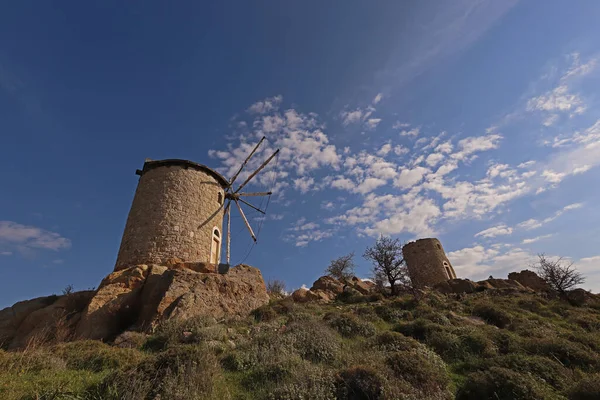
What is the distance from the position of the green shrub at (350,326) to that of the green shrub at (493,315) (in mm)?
5981

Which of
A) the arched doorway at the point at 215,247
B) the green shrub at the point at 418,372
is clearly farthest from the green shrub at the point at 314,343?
the arched doorway at the point at 215,247

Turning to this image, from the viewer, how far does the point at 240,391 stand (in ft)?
16.5

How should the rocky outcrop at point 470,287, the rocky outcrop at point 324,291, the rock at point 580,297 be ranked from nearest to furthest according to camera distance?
the rocky outcrop at point 324,291, the rock at point 580,297, the rocky outcrop at point 470,287

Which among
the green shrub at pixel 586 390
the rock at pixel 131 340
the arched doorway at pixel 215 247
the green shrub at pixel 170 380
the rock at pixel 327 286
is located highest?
the arched doorway at pixel 215 247

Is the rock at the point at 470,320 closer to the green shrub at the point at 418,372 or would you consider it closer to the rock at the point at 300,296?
the green shrub at the point at 418,372

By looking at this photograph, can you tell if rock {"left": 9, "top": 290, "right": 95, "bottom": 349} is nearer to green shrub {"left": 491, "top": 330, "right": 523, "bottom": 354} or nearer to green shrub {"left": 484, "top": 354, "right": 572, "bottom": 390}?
green shrub {"left": 484, "top": 354, "right": 572, "bottom": 390}

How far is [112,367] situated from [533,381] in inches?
333

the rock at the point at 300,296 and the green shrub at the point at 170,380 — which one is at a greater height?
the rock at the point at 300,296

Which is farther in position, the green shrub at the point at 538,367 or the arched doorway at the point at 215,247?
the arched doorway at the point at 215,247

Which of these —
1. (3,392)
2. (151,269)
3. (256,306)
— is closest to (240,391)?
(3,392)

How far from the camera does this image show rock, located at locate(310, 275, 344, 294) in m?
18.8

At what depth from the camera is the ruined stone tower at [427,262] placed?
992 inches

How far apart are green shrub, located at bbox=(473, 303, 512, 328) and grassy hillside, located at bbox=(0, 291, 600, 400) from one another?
1.67 metres

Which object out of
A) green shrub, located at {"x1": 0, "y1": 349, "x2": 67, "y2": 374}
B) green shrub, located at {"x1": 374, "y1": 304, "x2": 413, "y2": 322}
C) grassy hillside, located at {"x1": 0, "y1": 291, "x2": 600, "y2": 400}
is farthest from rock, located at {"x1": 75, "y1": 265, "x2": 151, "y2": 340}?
green shrub, located at {"x1": 374, "y1": 304, "x2": 413, "y2": 322}
